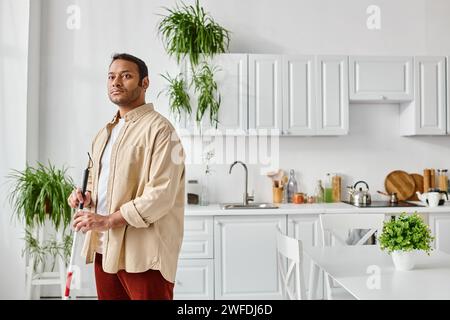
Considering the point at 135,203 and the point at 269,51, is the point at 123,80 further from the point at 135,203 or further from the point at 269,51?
the point at 269,51

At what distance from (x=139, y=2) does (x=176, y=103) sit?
1063 mm

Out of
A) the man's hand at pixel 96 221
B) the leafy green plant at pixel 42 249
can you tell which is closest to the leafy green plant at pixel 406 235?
the man's hand at pixel 96 221

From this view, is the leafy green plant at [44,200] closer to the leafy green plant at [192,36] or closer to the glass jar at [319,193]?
the leafy green plant at [192,36]

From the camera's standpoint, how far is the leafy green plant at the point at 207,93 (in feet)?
10.7

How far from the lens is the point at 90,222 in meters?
1.46

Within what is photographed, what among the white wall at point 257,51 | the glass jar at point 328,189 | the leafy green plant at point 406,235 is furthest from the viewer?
the glass jar at point 328,189

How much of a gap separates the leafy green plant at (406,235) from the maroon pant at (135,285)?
92cm

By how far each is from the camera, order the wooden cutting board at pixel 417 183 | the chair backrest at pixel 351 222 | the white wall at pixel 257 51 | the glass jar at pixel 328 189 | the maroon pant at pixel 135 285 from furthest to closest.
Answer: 1. the wooden cutting board at pixel 417 183
2. the glass jar at pixel 328 189
3. the white wall at pixel 257 51
4. the chair backrest at pixel 351 222
5. the maroon pant at pixel 135 285

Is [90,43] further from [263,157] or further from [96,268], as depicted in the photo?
[96,268]

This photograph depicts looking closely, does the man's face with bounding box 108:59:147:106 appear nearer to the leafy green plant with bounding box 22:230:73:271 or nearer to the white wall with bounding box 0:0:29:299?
the leafy green plant with bounding box 22:230:73:271

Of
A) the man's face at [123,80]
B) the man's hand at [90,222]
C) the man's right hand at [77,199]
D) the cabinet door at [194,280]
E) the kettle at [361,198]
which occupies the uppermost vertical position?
the man's face at [123,80]

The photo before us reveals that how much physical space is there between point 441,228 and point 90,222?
2859mm

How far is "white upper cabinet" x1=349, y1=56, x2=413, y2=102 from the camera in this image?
348 cm

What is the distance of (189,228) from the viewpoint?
124 inches
